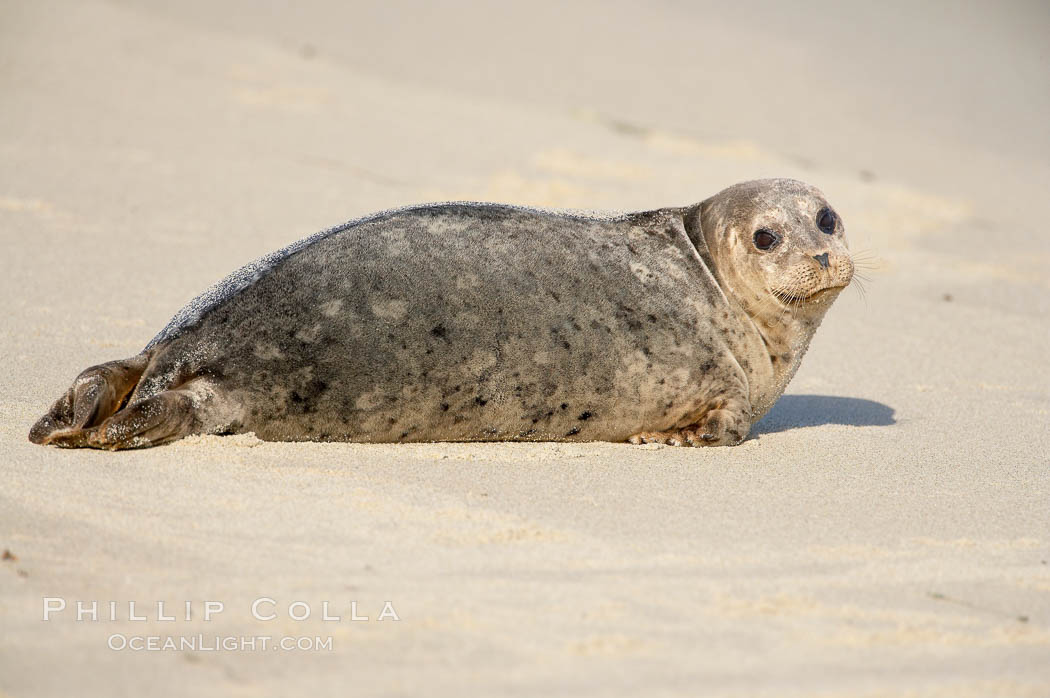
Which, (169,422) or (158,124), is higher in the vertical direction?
(158,124)

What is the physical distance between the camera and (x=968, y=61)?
17.5m

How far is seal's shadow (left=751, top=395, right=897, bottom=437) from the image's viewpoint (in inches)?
205

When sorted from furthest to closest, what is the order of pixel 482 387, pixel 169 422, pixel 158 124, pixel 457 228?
pixel 158 124 < pixel 457 228 < pixel 482 387 < pixel 169 422

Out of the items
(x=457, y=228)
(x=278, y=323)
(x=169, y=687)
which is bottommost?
(x=169, y=687)

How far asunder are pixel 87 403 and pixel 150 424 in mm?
249

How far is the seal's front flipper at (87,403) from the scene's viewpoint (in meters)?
3.85

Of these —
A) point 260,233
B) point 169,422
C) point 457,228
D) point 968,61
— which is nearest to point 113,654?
point 169,422

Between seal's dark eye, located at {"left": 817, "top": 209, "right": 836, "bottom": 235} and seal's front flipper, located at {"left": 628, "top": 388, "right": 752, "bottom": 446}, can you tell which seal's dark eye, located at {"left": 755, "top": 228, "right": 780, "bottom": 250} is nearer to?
seal's dark eye, located at {"left": 817, "top": 209, "right": 836, "bottom": 235}

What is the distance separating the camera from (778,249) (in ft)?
15.7

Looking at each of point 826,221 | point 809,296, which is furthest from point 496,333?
point 826,221

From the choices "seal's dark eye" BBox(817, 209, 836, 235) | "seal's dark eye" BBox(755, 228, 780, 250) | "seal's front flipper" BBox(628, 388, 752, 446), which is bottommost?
"seal's front flipper" BBox(628, 388, 752, 446)

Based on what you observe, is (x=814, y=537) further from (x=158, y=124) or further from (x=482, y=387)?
(x=158, y=124)

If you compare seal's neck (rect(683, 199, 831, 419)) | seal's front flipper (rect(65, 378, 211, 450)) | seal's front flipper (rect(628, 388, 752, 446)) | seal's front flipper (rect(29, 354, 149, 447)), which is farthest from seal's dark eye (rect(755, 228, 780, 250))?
seal's front flipper (rect(29, 354, 149, 447))

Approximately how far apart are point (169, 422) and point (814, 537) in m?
1.97
